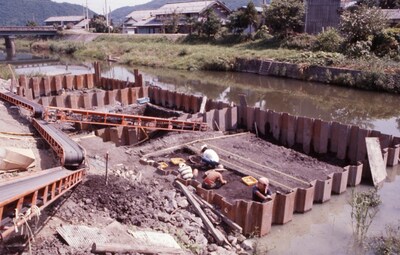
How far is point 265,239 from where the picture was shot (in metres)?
8.27

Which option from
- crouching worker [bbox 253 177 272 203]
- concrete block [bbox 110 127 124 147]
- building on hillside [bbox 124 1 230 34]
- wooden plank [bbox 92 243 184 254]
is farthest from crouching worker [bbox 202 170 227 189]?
building on hillside [bbox 124 1 230 34]

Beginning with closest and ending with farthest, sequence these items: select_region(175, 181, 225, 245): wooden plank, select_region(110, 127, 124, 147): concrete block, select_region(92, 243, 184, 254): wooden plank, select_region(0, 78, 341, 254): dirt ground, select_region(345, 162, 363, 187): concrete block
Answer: select_region(92, 243, 184, 254): wooden plank < select_region(0, 78, 341, 254): dirt ground < select_region(175, 181, 225, 245): wooden plank < select_region(345, 162, 363, 187): concrete block < select_region(110, 127, 124, 147): concrete block

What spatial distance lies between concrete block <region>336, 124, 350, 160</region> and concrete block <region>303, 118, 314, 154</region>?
96cm

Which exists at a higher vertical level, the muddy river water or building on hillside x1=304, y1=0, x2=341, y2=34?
building on hillside x1=304, y1=0, x2=341, y2=34

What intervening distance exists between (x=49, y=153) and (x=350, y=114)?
15668 mm

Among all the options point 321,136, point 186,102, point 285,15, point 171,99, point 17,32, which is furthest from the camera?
point 17,32

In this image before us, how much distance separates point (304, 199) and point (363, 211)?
1295mm

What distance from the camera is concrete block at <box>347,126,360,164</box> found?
486 inches

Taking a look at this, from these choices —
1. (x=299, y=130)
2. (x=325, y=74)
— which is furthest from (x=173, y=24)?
(x=299, y=130)

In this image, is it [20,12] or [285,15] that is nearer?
[285,15]

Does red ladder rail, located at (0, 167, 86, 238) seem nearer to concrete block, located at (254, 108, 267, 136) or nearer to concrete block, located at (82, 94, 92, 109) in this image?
concrete block, located at (254, 108, 267, 136)

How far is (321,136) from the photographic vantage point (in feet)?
42.4

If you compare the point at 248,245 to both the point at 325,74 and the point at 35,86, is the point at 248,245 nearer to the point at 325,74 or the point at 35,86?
the point at 35,86

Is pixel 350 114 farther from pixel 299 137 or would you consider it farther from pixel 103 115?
pixel 103 115
